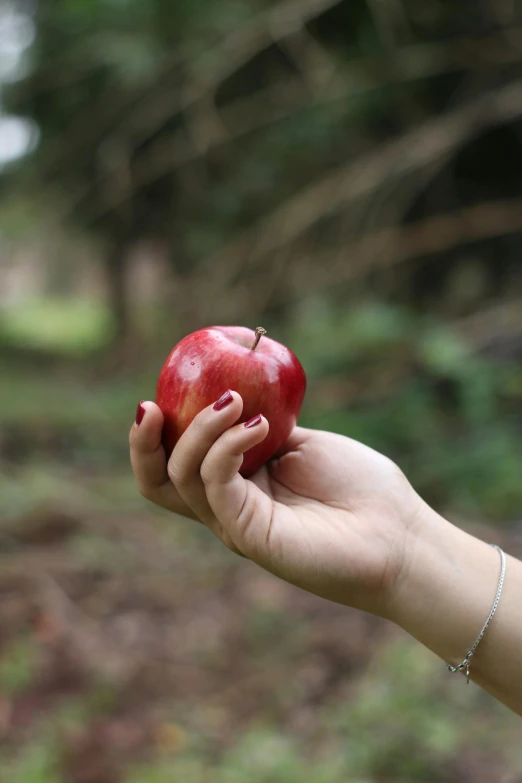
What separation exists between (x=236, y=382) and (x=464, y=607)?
56 cm

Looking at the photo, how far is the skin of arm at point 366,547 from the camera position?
1124 mm

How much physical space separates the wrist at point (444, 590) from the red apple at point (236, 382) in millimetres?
325

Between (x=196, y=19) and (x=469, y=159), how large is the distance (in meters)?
2.13

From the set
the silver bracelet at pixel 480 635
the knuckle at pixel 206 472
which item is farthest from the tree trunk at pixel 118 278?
the silver bracelet at pixel 480 635

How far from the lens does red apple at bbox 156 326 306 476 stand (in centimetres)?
128

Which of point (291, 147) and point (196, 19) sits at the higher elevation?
point (196, 19)

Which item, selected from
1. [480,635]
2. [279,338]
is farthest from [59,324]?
[480,635]

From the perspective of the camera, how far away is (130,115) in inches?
183

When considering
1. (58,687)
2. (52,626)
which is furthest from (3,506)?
(58,687)

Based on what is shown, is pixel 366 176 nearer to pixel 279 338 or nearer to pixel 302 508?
pixel 279 338

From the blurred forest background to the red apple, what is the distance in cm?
146

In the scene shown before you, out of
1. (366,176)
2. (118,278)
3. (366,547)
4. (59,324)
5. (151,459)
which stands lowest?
(59,324)

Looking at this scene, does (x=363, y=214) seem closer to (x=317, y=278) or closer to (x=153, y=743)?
(x=317, y=278)

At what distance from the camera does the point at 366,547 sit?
1.17 m
